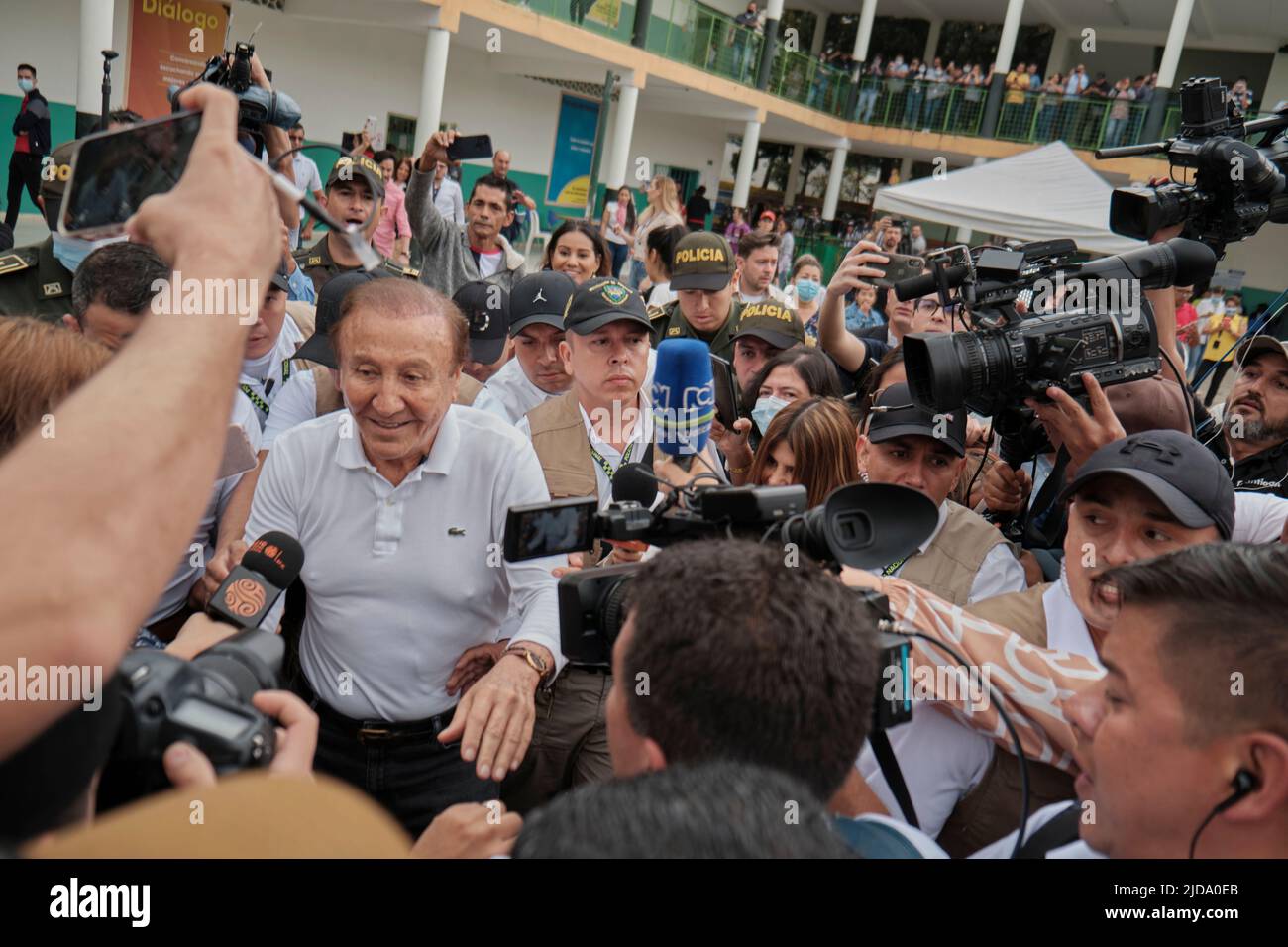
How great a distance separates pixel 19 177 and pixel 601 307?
10702 mm

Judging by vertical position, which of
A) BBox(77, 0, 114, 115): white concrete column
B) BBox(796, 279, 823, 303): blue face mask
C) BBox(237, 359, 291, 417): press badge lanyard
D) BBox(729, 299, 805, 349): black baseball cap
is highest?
BBox(77, 0, 114, 115): white concrete column

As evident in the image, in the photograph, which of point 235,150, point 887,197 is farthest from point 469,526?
point 887,197

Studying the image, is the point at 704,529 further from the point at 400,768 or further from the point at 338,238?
the point at 338,238

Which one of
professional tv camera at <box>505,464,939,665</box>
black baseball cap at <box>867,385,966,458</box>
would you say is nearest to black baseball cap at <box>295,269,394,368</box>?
black baseball cap at <box>867,385,966,458</box>

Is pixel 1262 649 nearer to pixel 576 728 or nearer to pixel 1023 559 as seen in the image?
pixel 1023 559

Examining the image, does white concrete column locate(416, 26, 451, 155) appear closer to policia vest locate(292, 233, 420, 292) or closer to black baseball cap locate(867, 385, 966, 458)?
policia vest locate(292, 233, 420, 292)

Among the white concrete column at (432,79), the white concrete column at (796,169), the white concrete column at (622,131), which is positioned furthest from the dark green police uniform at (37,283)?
the white concrete column at (796,169)

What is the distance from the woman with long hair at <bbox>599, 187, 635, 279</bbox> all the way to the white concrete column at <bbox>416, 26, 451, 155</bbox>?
274 cm

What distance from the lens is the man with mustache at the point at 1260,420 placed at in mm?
3438

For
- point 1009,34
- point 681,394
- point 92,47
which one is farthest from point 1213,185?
point 1009,34

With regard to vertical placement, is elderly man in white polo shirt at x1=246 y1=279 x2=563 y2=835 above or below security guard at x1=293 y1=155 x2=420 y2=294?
below

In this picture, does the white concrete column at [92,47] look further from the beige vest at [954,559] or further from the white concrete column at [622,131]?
the beige vest at [954,559]

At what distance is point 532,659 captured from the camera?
2182 millimetres

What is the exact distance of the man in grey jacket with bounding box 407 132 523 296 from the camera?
5.54m
